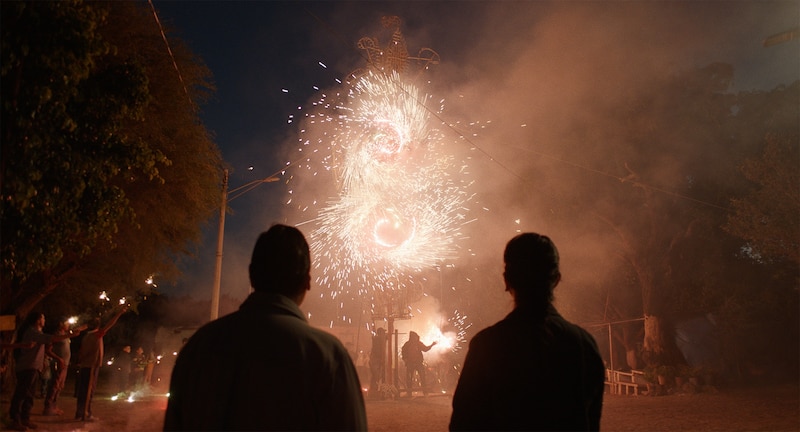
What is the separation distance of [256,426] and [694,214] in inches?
898

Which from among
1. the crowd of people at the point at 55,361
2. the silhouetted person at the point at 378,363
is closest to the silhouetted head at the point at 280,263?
the crowd of people at the point at 55,361

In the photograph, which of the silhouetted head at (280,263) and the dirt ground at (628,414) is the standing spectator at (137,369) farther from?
the silhouetted head at (280,263)

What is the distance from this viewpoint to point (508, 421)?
7.66ft

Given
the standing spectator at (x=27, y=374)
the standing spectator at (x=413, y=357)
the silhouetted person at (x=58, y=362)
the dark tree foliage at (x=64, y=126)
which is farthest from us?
the standing spectator at (x=413, y=357)

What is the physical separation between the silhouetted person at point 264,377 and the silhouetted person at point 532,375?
0.64 metres

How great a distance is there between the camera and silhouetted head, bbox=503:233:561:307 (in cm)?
259

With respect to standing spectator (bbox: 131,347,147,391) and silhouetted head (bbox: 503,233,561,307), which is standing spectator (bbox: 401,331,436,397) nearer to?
standing spectator (bbox: 131,347,147,391)

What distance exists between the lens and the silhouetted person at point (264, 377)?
1891 mm

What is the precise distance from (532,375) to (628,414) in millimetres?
12028

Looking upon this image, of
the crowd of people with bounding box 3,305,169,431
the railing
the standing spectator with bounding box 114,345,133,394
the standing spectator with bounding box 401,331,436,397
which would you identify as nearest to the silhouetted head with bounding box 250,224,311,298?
the crowd of people with bounding box 3,305,169,431

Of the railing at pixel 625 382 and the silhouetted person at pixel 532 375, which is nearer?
the silhouetted person at pixel 532 375

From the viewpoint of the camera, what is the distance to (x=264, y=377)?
6.25ft

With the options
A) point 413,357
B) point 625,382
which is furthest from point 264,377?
point 625,382

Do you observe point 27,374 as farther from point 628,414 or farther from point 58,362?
point 628,414
